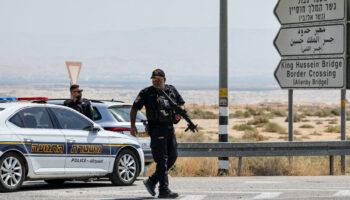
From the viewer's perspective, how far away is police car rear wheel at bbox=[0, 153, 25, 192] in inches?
487

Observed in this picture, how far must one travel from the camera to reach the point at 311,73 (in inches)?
842

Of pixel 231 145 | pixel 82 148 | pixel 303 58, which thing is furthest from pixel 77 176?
pixel 303 58

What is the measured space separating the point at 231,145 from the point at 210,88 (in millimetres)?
176919

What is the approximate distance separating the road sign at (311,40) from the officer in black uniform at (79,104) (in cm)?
767

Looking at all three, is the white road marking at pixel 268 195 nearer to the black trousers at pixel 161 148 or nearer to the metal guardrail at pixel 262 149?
the black trousers at pixel 161 148

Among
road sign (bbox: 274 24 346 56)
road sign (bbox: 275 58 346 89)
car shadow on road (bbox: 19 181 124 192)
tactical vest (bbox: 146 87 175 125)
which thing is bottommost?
car shadow on road (bbox: 19 181 124 192)

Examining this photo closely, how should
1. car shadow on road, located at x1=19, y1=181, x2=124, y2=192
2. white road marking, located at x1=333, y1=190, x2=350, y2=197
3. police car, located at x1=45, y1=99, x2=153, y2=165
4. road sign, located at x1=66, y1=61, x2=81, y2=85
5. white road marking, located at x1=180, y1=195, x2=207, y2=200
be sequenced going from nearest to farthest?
white road marking, located at x1=180, y1=195, x2=207, y2=200 < white road marking, located at x1=333, y1=190, x2=350, y2=197 < car shadow on road, located at x1=19, y1=181, x2=124, y2=192 < police car, located at x1=45, y1=99, x2=153, y2=165 < road sign, located at x1=66, y1=61, x2=81, y2=85

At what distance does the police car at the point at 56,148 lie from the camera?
1257 centimetres

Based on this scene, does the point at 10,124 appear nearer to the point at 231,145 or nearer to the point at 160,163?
the point at 160,163

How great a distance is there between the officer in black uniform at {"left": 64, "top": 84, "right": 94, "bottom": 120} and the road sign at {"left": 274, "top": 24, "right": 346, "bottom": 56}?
302 inches

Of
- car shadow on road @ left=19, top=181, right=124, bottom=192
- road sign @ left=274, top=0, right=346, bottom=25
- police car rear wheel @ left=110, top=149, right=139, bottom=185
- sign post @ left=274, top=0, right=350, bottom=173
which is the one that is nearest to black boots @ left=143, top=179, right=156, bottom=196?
police car rear wheel @ left=110, top=149, right=139, bottom=185

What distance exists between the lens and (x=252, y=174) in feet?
62.6

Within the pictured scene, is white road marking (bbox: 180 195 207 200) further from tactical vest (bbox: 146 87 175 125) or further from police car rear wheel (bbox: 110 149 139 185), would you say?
police car rear wheel (bbox: 110 149 139 185)

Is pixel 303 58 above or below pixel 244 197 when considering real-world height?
above
